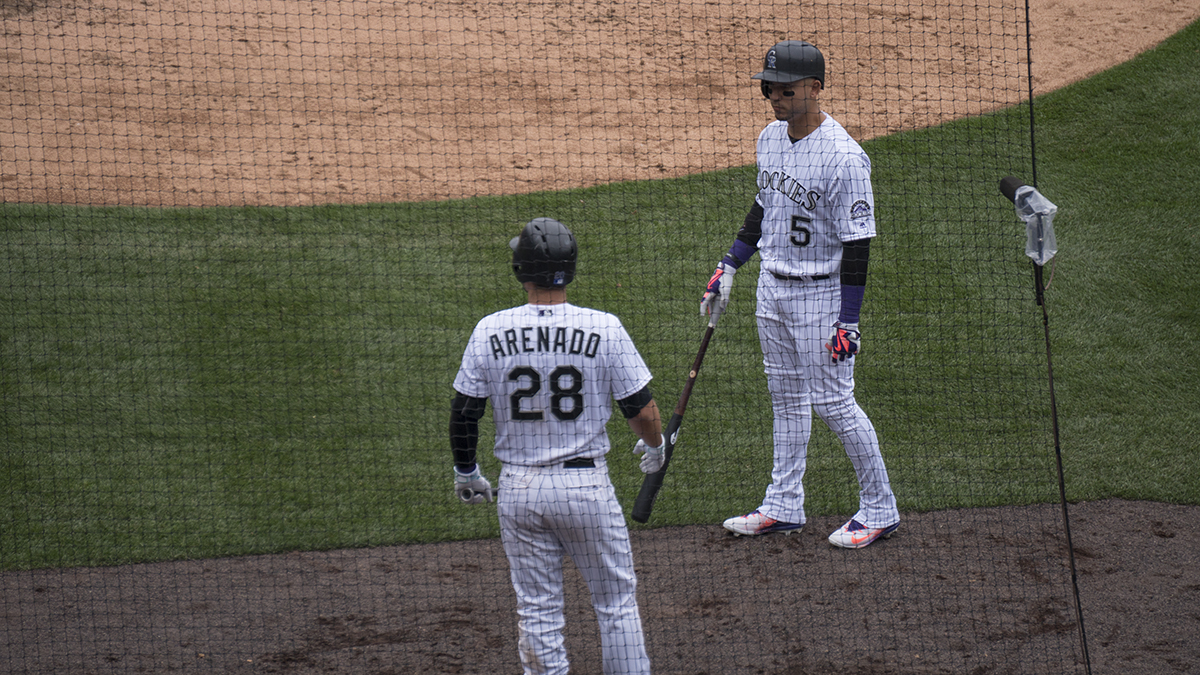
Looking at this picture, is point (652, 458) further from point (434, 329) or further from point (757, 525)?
point (434, 329)

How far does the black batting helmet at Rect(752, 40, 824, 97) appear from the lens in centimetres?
425

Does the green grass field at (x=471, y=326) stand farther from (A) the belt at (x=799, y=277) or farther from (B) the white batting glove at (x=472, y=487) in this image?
(B) the white batting glove at (x=472, y=487)

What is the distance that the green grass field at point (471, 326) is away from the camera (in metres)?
5.37

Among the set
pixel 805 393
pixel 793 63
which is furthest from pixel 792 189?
pixel 805 393

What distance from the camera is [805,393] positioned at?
181 inches

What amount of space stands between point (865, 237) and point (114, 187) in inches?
285

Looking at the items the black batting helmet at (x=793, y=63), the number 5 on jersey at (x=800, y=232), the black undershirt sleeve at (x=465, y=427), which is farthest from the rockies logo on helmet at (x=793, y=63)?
the black undershirt sleeve at (x=465, y=427)

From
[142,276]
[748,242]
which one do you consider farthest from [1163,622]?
[142,276]

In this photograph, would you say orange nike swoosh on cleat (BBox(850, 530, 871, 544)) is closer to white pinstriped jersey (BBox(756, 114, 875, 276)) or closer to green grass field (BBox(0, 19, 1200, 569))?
green grass field (BBox(0, 19, 1200, 569))

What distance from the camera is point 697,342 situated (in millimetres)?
6879

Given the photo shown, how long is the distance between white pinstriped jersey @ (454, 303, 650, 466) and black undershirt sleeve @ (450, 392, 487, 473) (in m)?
0.05

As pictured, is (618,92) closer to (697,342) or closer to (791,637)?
(697,342)

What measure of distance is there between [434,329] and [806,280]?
338 cm

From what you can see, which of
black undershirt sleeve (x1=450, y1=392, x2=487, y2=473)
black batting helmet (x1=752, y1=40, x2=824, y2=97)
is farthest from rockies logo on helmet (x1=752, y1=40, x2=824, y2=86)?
black undershirt sleeve (x1=450, y1=392, x2=487, y2=473)
